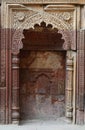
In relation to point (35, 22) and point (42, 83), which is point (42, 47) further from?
point (42, 83)

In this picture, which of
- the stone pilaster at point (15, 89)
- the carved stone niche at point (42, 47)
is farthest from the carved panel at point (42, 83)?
the stone pilaster at point (15, 89)

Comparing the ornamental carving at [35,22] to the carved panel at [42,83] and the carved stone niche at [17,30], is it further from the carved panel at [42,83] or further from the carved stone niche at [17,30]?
the carved panel at [42,83]

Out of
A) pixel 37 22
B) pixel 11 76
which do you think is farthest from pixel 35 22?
pixel 11 76

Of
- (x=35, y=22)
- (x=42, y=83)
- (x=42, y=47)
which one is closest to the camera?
(x=35, y=22)

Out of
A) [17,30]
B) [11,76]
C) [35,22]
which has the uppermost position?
[35,22]

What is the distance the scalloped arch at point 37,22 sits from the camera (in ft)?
25.0

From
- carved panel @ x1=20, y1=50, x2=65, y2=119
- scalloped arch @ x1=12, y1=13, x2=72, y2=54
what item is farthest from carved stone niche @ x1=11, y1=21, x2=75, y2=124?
carved panel @ x1=20, y1=50, x2=65, y2=119

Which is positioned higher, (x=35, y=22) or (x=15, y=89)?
(x=35, y=22)

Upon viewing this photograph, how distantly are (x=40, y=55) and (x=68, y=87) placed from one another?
1.00 meters

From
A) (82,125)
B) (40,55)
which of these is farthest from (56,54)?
(82,125)

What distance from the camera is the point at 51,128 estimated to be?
748 centimetres

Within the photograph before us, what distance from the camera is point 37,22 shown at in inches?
300

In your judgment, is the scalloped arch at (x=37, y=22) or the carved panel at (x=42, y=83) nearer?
the scalloped arch at (x=37, y=22)

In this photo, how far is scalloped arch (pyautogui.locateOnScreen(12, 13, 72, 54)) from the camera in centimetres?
763
